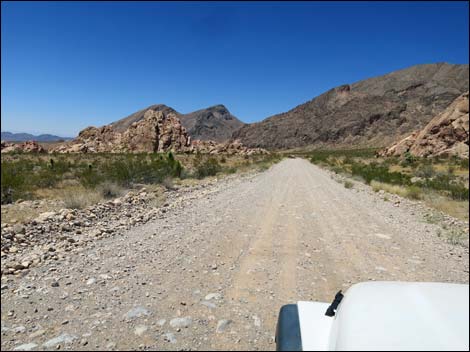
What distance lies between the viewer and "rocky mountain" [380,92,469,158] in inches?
1839

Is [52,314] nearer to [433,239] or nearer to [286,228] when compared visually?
[286,228]

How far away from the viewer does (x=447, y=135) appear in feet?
163

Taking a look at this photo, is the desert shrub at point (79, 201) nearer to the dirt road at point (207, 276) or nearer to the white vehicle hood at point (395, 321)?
the dirt road at point (207, 276)

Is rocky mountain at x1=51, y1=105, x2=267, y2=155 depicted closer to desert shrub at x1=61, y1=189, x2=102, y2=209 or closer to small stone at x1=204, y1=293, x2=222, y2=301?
desert shrub at x1=61, y1=189, x2=102, y2=209

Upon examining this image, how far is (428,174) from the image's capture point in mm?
22781

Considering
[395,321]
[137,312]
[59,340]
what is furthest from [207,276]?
[395,321]

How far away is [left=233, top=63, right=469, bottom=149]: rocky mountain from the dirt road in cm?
Result: 11635

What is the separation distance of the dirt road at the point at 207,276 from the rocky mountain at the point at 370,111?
11635cm

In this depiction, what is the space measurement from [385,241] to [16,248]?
21.9 ft

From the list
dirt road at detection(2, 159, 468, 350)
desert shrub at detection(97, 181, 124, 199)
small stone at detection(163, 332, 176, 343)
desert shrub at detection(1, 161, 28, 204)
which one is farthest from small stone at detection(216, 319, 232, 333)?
desert shrub at detection(1, 161, 28, 204)

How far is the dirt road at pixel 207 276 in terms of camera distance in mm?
2947

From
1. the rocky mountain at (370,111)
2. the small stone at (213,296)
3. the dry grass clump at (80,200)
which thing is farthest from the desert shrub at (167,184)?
the rocky mountain at (370,111)

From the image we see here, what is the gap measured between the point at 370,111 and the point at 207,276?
474 ft

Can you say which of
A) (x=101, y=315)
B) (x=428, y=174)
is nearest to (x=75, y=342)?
(x=101, y=315)
